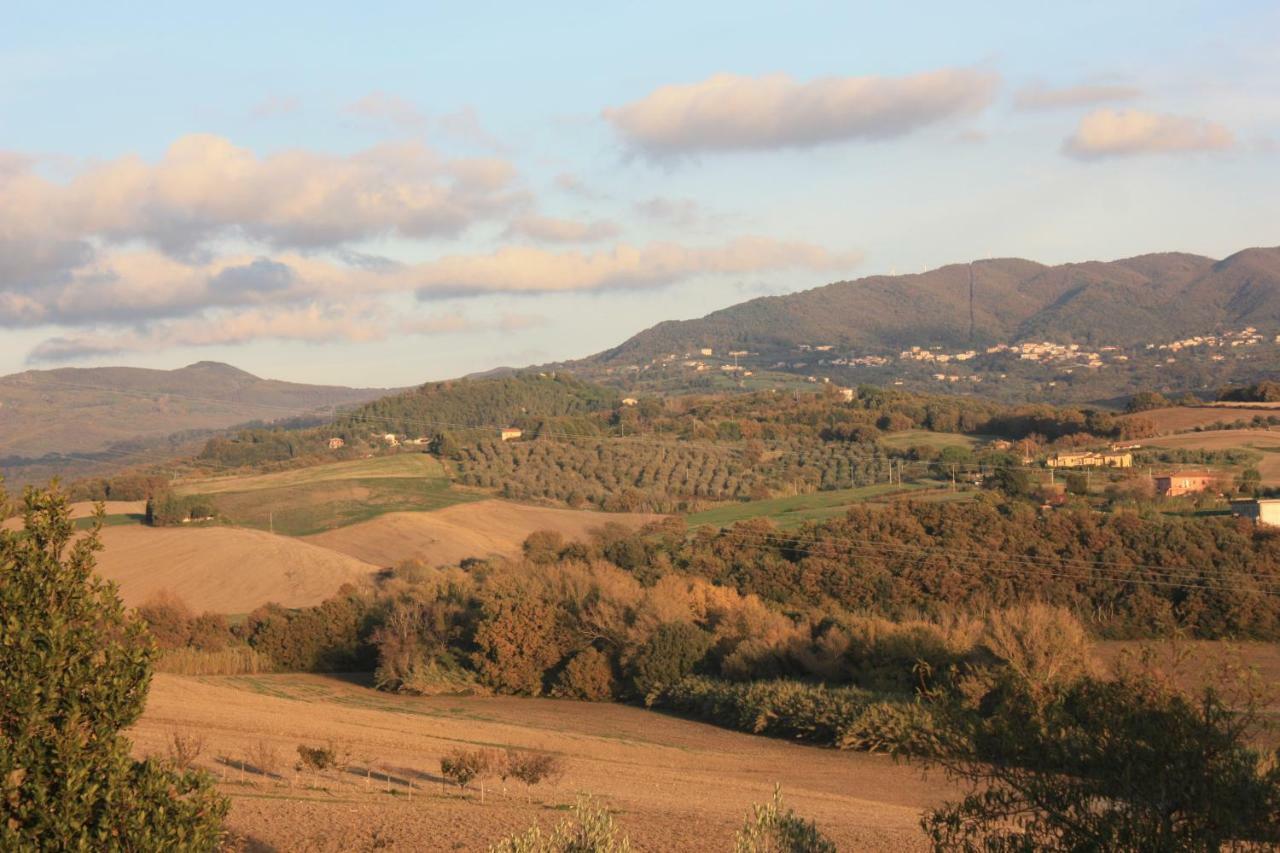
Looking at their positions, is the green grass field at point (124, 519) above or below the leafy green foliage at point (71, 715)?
below

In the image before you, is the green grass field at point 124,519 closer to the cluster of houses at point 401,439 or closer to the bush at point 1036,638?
the cluster of houses at point 401,439

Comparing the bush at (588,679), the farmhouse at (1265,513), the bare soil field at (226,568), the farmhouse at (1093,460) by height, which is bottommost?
the bush at (588,679)

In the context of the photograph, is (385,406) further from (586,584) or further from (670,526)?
(586,584)

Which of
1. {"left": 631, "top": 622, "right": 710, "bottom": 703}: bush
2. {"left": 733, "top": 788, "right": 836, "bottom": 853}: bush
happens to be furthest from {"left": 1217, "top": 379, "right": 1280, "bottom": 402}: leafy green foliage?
{"left": 733, "top": 788, "right": 836, "bottom": 853}: bush

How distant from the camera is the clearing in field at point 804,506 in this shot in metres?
65.4

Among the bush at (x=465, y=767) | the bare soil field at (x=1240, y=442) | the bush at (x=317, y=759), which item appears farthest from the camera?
the bare soil field at (x=1240, y=442)

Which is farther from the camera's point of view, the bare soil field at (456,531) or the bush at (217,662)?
the bare soil field at (456,531)

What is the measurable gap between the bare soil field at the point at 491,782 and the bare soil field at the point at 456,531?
24824mm

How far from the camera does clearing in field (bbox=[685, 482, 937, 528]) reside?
214 feet

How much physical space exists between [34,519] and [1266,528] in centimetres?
4882

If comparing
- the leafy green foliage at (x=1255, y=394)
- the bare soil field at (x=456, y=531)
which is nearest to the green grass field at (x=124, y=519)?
the bare soil field at (x=456, y=531)

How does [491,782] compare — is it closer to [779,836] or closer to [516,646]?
[779,836]

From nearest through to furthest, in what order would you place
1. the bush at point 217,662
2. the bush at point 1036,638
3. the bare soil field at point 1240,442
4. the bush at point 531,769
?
the bush at point 531,769 < the bush at point 1036,638 < the bush at point 217,662 < the bare soil field at point 1240,442

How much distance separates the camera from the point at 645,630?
41906 millimetres
